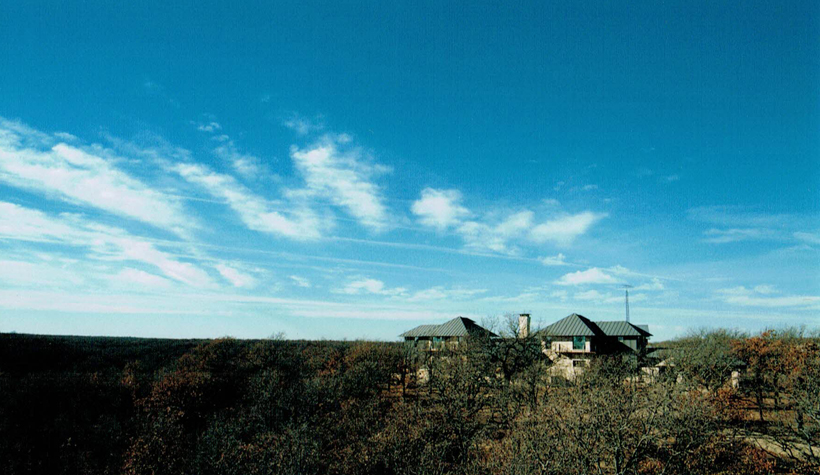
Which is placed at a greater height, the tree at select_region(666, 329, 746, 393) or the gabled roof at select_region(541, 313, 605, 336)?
the gabled roof at select_region(541, 313, 605, 336)

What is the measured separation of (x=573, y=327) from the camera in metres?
67.0

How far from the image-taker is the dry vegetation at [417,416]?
79.3 feet

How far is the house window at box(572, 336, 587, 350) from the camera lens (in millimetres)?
64625

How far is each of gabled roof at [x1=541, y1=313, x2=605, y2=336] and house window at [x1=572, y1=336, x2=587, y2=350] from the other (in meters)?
0.63

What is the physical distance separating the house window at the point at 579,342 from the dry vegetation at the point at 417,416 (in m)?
10.1

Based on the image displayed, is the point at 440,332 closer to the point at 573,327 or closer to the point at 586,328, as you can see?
the point at 573,327

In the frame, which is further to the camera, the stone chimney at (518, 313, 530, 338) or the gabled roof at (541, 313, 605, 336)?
the gabled roof at (541, 313, 605, 336)

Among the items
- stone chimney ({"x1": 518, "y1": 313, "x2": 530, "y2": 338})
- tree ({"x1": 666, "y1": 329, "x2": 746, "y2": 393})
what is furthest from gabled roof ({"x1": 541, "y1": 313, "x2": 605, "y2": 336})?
tree ({"x1": 666, "y1": 329, "x2": 746, "y2": 393})

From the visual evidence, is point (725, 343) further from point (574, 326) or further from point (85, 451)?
point (85, 451)

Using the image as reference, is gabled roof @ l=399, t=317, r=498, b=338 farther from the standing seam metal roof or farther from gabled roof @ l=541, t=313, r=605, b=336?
the standing seam metal roof

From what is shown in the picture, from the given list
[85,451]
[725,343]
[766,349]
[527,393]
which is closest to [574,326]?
[725,343]

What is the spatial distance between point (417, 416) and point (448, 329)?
43.7 meters

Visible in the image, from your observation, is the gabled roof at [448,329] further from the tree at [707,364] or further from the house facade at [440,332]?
the tree at [707,364]

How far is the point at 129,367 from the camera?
6488 centimetres
